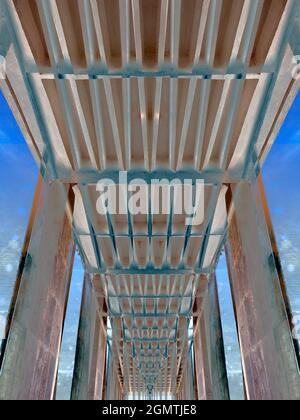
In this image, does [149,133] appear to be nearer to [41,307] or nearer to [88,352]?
[41,307]

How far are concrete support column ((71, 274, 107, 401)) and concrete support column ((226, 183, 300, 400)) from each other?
6.53 metres

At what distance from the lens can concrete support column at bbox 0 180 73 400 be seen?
5961mm

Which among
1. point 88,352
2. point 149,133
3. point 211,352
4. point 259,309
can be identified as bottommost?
point 259,309

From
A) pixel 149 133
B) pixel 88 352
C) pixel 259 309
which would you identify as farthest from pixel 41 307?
pixel 88 352

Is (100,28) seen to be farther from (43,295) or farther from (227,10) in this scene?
(43,295)

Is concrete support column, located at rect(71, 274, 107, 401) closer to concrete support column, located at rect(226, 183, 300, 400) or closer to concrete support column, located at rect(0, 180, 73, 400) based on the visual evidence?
concrete support column, located at rect(0, 180, 73, 400)

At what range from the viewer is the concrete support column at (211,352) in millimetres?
12352

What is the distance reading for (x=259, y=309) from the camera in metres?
7.20

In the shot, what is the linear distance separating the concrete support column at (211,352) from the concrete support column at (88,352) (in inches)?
190

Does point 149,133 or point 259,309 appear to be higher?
point 149,133

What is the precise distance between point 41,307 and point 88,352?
292 inches

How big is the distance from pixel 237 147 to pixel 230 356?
7.88m

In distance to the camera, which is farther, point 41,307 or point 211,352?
point 211,352
